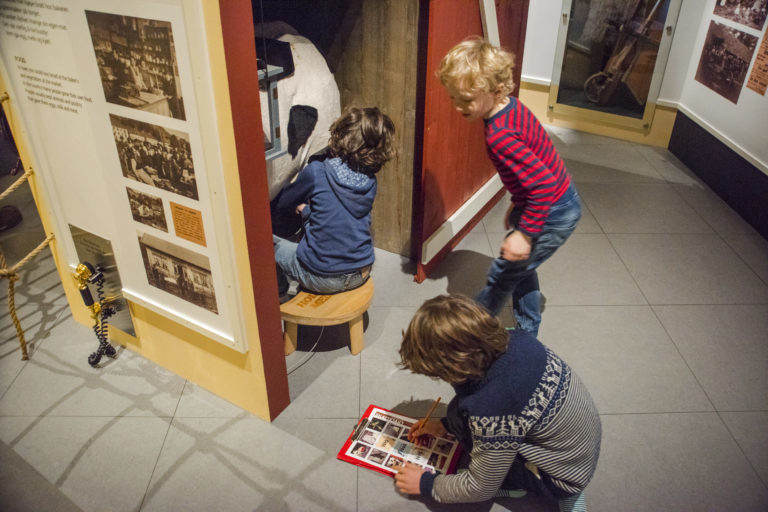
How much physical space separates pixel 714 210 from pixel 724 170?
1.24 ft

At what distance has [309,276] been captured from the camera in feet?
8.41

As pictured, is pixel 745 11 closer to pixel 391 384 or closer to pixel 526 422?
pixel 391 384

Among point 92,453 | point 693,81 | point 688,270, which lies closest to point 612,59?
point 693,81

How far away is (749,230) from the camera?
3.86m

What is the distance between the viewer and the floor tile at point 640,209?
3.90 m

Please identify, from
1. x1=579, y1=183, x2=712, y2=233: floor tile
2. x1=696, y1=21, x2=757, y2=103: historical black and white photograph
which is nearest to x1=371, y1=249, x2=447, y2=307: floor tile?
x1=579, y1=183, x2=712, y2=233: floor tile

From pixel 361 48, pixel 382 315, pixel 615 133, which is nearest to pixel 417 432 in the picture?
pixel 382 315

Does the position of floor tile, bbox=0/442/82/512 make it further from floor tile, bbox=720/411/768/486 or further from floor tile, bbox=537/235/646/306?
floor tile, bbox=720/411/768/486

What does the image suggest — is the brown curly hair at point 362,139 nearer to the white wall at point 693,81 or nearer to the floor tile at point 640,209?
the floor tile at point 640,209

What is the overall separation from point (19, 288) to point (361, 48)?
2370mm

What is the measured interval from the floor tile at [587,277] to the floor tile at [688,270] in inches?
2.9

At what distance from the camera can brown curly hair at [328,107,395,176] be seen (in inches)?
93.9

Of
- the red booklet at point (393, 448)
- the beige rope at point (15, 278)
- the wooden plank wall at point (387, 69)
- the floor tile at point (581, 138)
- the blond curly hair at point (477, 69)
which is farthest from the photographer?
the floor tile at point (581, 138)

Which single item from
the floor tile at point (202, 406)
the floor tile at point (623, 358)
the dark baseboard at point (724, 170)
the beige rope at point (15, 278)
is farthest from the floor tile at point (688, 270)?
the beige rope at point (15, 278)
